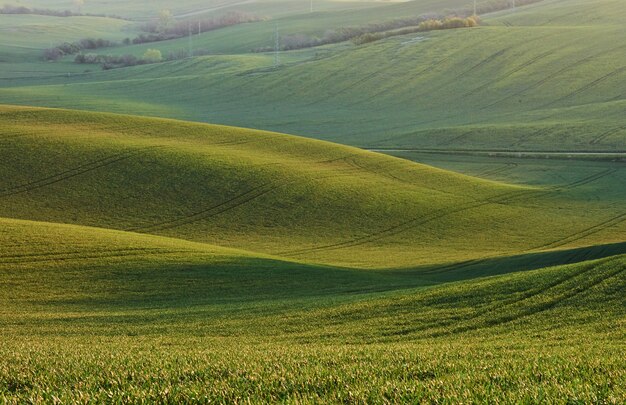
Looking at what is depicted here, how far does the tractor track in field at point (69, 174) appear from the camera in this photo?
166 ft

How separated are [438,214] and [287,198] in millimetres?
10296

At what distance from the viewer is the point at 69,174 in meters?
53.7

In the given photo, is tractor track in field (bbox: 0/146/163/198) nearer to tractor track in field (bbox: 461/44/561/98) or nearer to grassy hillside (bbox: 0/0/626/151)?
grassy hillside (bbox: 0/0/626/151)

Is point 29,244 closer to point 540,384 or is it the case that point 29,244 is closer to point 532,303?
point 532,303

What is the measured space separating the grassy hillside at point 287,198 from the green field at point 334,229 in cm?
24

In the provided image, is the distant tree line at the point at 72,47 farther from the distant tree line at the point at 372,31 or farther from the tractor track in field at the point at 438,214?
the tractor track in field at the point at 438,214

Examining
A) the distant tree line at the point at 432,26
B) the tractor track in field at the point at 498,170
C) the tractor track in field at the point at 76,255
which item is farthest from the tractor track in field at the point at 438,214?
the distant tree line at the point at 432,26

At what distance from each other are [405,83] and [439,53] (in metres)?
11.3

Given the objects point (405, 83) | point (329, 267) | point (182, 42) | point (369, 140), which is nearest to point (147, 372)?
point (329, 267)

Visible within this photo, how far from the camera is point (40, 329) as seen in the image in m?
23.4

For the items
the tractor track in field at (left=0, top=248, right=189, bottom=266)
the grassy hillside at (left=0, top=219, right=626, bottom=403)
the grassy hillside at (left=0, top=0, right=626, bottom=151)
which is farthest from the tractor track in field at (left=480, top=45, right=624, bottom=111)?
the tractor track in field at (left=0, top=248, right=189, bottom=266)

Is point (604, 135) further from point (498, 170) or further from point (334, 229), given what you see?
point (334, 229)

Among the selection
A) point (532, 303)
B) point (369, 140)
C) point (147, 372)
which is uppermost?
point (147, 372)

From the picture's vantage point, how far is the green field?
1023cm
